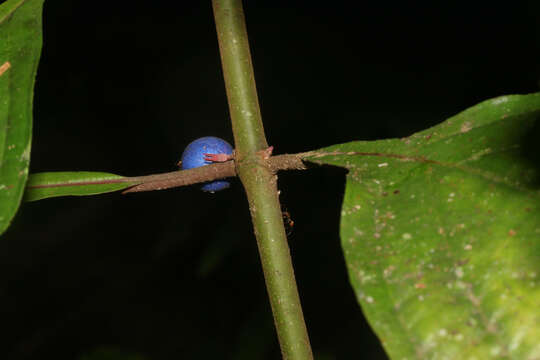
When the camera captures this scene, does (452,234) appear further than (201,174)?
No

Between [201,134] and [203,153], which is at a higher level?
[201,134]

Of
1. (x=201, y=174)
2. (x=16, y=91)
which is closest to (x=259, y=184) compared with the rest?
(x=201, y=174)

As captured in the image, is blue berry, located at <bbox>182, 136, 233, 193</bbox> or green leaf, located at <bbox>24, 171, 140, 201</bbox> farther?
blue berry, located at <bbox>182, 136, 233, 193</bbox>

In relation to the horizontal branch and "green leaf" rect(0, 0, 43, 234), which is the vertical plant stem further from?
"green leaf" rect(0, 0, 43, 234)

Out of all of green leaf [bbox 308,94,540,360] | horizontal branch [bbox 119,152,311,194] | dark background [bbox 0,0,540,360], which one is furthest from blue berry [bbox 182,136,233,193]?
dark background [bbox 0,0,540,360]

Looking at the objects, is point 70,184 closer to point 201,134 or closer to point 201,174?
point 201,174
